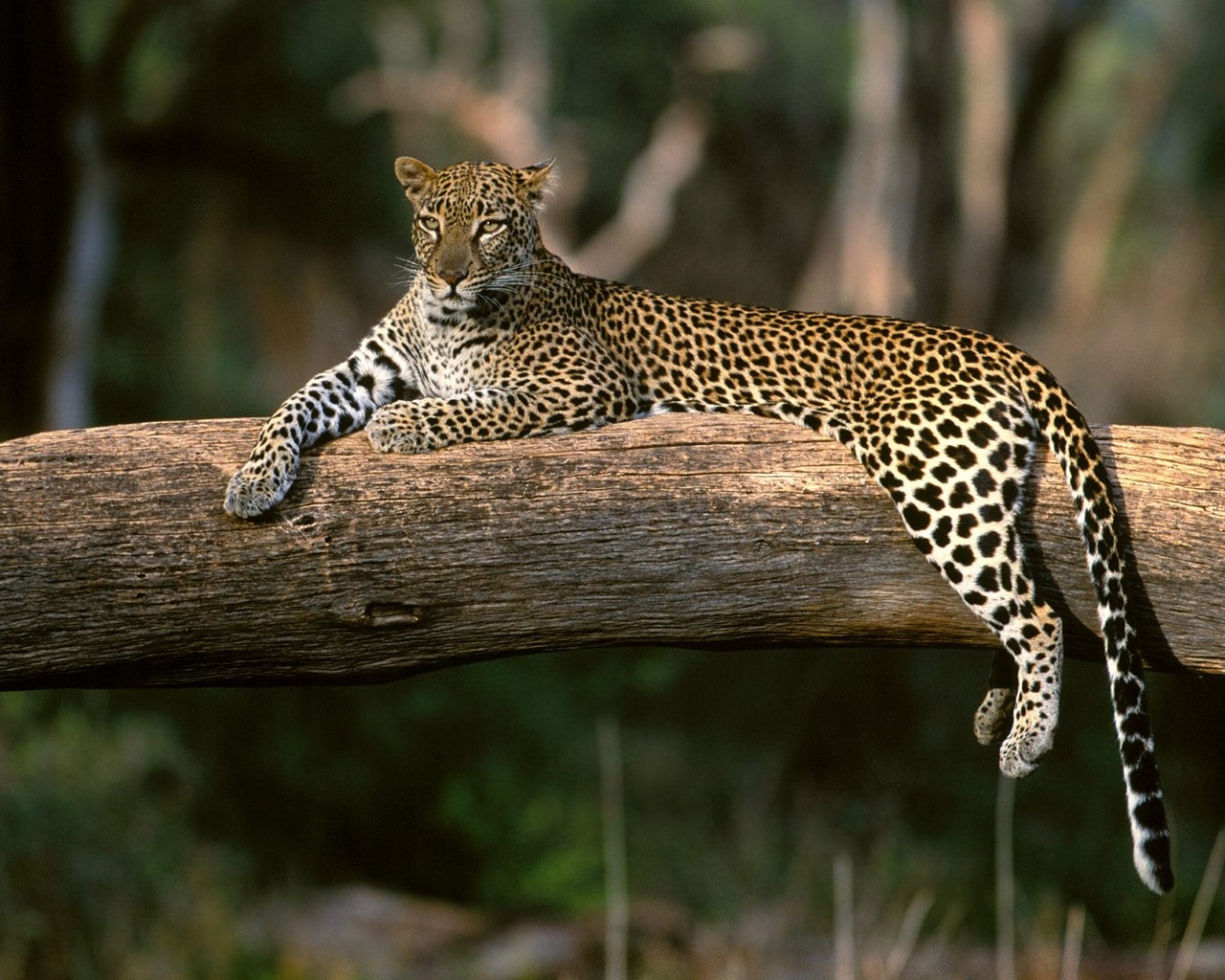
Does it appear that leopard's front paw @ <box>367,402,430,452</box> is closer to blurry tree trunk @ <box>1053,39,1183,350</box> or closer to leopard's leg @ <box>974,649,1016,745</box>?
leopard's leg @ <box>974,649,1016,745</box>

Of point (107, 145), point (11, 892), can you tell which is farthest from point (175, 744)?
point (107, 145)

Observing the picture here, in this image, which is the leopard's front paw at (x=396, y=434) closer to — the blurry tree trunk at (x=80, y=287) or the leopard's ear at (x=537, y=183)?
the leopard's ear at (x=537, y=183)

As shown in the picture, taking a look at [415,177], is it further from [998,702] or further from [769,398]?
[998,702]

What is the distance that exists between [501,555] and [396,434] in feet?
2.29

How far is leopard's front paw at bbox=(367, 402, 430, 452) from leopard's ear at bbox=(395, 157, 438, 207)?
4.66 ft

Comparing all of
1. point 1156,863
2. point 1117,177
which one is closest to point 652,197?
point 1117,177

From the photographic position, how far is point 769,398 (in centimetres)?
684

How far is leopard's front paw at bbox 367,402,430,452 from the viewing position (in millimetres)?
5984

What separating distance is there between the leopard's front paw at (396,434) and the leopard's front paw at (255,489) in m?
0.50

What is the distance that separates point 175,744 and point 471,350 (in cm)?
875

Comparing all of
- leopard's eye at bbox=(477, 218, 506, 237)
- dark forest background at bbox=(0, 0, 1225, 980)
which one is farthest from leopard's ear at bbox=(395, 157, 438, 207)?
dark forest background at bbox=(0, 0, 1225, 980)

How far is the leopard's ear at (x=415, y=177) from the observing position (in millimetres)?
7197

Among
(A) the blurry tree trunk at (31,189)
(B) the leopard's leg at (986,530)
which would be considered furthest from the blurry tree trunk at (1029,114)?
(B) the leopard's leg at (986,530)

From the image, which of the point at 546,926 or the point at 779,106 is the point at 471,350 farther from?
the point at 779,106
